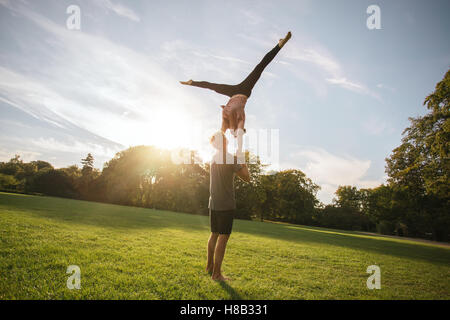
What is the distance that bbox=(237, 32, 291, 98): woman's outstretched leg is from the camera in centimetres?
345

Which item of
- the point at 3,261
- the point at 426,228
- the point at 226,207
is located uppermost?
the point at 226,207

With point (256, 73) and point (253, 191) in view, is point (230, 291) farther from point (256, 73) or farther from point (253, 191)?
point (253, 191)

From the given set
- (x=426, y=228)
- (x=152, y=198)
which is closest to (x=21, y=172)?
(x=152, y=198)

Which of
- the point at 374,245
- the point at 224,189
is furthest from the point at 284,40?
the point at 374,245

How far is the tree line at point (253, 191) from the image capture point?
34000mm

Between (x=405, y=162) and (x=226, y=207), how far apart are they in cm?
2858

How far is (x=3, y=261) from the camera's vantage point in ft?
10.5

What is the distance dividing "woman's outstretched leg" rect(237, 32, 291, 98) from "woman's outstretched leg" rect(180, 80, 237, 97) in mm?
146

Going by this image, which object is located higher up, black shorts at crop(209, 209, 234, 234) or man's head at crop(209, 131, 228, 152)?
man's head at crop(209, 131, 228, 152)

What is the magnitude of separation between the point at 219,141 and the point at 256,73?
1.38 metres

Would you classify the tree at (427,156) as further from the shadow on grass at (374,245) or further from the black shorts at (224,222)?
the black shorts at (224,222)

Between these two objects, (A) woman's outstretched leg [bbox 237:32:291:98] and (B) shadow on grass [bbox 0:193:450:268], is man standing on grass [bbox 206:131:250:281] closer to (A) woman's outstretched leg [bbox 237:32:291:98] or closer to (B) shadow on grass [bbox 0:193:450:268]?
(B) shadow on grass [bbox 0:193:450:268]

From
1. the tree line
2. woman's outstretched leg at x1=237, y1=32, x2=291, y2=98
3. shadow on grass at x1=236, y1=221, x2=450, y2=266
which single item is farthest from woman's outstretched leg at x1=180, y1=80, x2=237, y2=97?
the tree line
